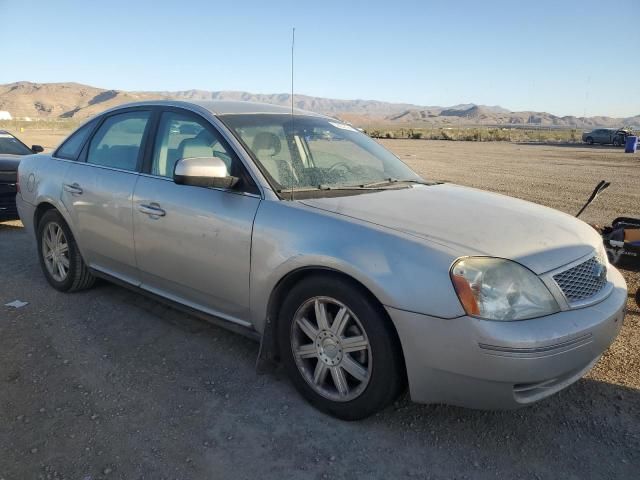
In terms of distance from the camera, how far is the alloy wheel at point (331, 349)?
271cm

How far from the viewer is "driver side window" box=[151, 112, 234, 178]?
11.4 ft

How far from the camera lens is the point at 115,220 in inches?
154

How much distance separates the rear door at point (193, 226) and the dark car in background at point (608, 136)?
40251 millimetres

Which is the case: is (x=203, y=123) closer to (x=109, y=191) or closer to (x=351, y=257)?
(x=109, y=191)

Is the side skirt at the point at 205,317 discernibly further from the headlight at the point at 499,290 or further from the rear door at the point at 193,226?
the headlight at the point at 499,290

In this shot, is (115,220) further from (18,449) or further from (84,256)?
(18,449)

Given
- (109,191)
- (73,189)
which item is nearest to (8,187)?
(73,189)

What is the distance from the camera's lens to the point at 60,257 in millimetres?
4727

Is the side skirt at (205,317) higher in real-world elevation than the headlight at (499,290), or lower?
lower

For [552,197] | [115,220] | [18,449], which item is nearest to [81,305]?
[115,220]

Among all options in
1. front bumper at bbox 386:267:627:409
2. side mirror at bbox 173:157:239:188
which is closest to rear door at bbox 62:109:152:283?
side mirror at bbox 173:157:239:188

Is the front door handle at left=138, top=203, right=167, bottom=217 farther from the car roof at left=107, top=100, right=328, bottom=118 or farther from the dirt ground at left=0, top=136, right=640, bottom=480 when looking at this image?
the dirt ground at left=0, top=136, right=640, bottom=480

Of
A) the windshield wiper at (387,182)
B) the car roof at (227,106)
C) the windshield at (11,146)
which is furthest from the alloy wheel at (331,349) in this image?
the windshield at (11,146)

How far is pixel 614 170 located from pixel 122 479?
20.1 meters
